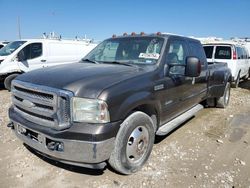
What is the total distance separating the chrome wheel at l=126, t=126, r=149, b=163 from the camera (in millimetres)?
3240

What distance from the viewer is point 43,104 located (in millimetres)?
2928

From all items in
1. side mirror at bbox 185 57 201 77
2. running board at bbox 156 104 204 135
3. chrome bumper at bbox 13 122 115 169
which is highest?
side mirror at bbox 185 57 201 77

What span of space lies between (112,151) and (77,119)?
0.59m

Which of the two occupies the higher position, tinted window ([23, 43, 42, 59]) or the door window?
the door window

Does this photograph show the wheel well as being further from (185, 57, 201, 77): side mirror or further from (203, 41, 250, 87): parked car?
(203, 41, 250, 87): parked car

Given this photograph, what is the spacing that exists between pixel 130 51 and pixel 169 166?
1949 mm

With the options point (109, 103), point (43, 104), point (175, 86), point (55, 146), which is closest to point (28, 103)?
point (43, 104)

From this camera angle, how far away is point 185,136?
15.9 ft

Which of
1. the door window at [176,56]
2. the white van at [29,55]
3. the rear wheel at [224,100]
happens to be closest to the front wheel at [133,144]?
the door window at [176,56]

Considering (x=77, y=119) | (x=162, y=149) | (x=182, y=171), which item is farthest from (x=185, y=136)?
(x=77, y=119)

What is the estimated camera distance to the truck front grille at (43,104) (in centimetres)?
277

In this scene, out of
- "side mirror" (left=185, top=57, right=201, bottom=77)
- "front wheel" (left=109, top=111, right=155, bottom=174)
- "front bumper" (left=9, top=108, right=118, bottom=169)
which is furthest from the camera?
"side mirror" (left=185, top=57, right=201, bottom=77)

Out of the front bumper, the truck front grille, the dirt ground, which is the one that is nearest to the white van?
the dirt ground

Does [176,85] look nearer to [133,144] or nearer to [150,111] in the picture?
[150,111]
